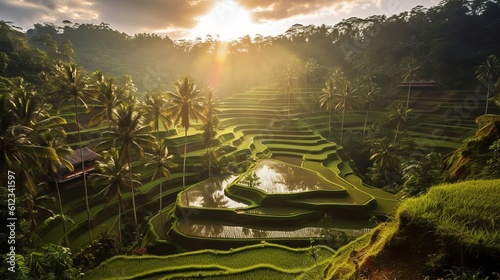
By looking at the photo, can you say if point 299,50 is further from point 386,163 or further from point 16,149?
point 16,149

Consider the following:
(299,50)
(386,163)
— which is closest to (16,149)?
(386,163)

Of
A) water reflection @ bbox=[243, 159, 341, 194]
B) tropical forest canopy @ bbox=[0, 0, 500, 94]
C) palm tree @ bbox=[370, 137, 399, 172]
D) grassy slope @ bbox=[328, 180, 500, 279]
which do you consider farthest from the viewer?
tropical forest canopy @ bbox=[0, 0, 500, 94]

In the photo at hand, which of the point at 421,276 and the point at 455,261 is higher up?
the point at 455,261

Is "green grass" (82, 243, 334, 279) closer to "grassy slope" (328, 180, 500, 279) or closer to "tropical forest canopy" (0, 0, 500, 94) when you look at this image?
"grassy slope" (328, 180, 500, 279)

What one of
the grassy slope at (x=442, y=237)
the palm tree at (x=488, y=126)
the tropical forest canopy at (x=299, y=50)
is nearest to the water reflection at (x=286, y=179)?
the palm tree at (x=488, y=126)

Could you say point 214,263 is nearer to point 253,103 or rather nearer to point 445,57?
point 253,103

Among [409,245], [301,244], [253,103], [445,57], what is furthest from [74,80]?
[445,57]

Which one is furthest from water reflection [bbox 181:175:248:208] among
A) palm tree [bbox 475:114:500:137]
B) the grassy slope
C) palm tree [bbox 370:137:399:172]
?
palm tree [bbox 370:137:399:172]
